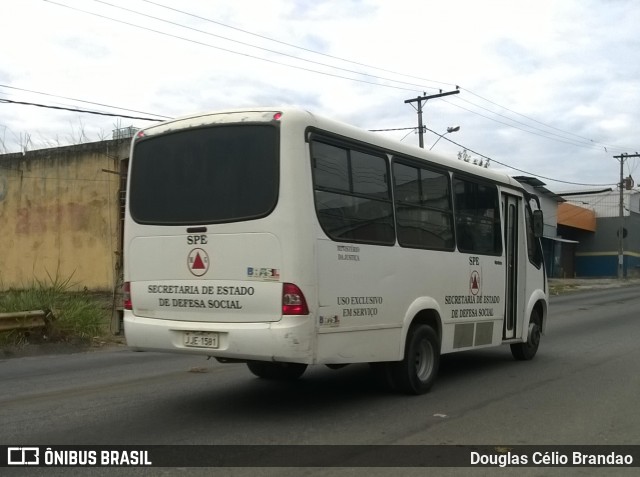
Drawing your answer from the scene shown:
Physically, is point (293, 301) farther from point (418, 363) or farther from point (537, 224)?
point (537, 224)

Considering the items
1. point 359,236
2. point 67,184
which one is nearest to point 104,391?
point 359,236

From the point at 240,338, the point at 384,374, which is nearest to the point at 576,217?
the point at 384,374

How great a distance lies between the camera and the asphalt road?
5.74 m

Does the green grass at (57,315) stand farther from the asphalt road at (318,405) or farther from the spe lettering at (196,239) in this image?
the spe lettering at (196,239)

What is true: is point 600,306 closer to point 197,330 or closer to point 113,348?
point 113,348

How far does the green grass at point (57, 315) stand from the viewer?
12.0 metres

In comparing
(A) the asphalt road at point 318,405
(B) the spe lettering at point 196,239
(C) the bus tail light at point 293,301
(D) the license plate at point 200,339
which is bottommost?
(A) the asphalt road at point 318,405

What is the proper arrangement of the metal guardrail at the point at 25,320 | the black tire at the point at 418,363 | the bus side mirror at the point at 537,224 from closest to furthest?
the black tire at the point at 418,363
the bus side mirror at the point at 537,224
the metal guardrail at the point at 25,320

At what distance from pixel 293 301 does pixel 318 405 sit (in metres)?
1.73

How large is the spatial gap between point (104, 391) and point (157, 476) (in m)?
3.40

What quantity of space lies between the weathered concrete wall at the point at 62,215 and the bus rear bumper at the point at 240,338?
14.9 m

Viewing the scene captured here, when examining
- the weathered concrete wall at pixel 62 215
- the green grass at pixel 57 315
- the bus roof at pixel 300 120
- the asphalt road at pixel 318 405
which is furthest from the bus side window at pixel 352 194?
the weathered concrete wall at pixel 62 215

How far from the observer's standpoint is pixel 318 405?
700cm

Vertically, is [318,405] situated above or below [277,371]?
below
